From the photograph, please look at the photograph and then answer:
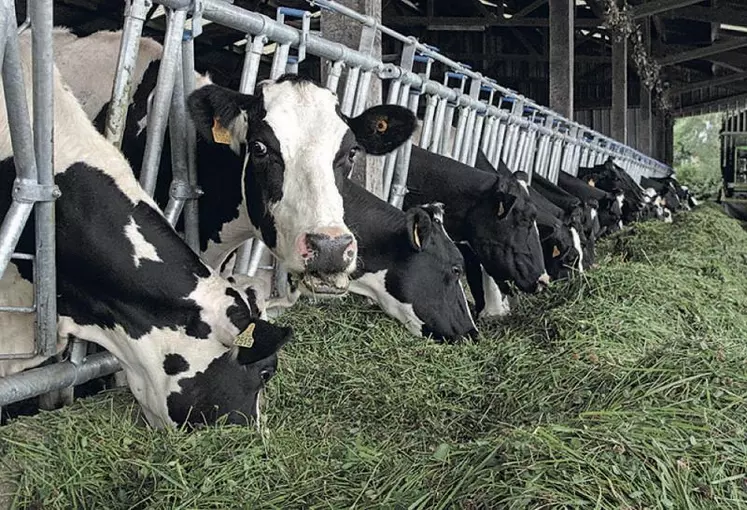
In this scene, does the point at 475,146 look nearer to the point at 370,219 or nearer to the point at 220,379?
the point at 370,219

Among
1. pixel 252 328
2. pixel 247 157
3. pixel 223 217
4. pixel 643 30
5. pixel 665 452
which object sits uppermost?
pixel 643 30

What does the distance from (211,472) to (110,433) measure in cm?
50

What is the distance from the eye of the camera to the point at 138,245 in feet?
10.1

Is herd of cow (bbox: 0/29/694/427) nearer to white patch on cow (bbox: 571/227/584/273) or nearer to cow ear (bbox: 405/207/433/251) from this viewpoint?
cow ear (bbox: 405/207/433/251)

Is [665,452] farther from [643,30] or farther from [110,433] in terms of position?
[643,30]

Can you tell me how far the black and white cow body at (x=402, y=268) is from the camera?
488 cm

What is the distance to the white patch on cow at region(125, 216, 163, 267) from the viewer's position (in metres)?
3.07

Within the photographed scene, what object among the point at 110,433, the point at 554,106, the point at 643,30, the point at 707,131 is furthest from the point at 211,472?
the point at 707,131

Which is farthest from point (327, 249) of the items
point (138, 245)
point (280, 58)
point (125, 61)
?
point (280, 58)

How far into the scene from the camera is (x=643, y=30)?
1956 centimetres

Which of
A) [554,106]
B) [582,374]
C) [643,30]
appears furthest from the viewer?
[643,30]

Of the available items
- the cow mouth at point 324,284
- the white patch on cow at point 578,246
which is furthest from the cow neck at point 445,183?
the cow mouth at point 324,284

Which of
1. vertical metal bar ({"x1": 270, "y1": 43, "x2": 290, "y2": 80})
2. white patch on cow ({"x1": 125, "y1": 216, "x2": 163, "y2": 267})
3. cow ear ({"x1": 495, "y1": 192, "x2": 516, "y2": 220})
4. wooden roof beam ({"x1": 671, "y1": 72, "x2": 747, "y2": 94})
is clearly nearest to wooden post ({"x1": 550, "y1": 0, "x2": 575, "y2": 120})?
cow ear ({"x1": 495, "y1": 192, "x2": 516, "y2": 220})

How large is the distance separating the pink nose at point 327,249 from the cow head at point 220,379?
1.39ft
